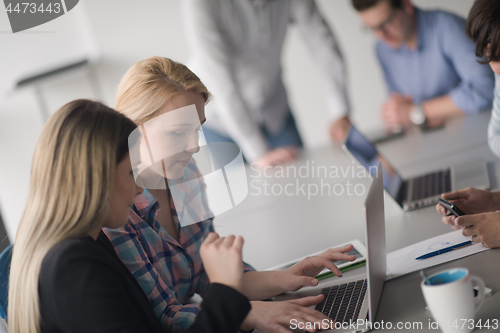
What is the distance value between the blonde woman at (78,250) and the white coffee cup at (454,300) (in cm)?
26

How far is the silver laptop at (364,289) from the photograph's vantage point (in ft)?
2.19

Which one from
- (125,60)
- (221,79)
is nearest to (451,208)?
(221,79)

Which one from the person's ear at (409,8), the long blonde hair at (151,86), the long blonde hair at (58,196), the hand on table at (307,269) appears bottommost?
the hand on table at (307,269)

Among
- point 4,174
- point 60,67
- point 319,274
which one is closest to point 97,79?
point 60,67

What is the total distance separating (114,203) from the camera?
2.21 feet

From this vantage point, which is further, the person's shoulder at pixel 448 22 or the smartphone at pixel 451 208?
the person's shoulder at pixel 448 22

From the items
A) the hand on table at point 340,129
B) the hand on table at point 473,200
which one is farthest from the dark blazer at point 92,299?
the hand on table at point 340,129

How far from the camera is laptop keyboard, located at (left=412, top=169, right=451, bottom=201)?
47.4 inches

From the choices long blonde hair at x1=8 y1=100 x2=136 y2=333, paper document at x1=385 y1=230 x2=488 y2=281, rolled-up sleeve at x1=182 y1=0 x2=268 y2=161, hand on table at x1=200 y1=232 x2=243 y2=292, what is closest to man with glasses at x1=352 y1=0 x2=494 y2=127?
rolled-up sleeve at x1=182 y1=0 x2=268 y2=161

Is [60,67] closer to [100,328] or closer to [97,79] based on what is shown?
[97,79]

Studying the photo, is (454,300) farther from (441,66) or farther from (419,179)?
(441,66)

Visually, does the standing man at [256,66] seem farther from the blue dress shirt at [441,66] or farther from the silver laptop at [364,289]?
the silver laptop at [364,289]

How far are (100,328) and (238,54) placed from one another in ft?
6.39

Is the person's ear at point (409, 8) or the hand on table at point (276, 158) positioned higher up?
the person's ear at point (409, 8)
